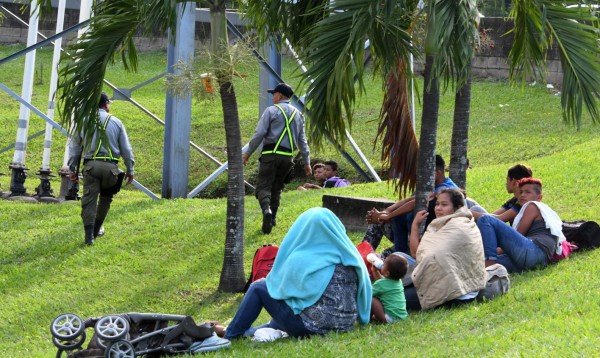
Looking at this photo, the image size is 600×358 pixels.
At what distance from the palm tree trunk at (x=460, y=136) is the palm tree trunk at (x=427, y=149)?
1158mm

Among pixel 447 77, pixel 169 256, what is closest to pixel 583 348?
pixel 447 77

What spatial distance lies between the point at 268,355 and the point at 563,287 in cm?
271

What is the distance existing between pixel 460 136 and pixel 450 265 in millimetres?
3123

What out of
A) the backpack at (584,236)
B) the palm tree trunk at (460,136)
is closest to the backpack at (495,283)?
the backpack at (584,236)

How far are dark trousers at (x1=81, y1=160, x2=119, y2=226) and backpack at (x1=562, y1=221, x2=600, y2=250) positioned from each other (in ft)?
17.3

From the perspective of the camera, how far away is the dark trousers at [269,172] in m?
12.3

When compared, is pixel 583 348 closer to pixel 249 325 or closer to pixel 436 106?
pixel 249 325

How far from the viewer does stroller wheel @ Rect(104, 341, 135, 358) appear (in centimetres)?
704

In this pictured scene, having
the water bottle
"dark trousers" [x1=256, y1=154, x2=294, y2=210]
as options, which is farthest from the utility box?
the water bottle

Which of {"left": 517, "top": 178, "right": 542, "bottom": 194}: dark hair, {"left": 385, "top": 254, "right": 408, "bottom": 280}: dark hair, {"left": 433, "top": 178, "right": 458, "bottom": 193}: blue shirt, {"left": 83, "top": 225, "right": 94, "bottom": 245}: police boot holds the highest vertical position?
{"left": 517, "top": 178, "right": 542, "bottom": 194}: dark hair

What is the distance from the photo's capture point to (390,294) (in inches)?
321

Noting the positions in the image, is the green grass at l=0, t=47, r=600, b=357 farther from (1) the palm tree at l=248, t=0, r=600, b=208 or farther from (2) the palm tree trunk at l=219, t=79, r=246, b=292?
(1) the palm tree at l=248, t=0, r=600, b=208

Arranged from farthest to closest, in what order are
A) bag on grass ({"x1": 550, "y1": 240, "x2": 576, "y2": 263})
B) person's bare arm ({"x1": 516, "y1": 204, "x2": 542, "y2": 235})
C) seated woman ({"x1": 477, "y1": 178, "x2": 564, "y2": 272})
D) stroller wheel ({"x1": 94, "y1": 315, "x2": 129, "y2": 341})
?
1. bag on grass ({"x1": 550, "y1": 240, "x2": 576, "y2": 263})
2. person's bare arm ({"x1": 516, "y1": 204, "x2": 542, "y2": 235})
3. seated woman ({"x1": 477, "y1": 178, "x2": 564, "y2": 272})
4. stroller wheel ({"x1": 94, "y1": 315, "x2": 129, "y2": 341})

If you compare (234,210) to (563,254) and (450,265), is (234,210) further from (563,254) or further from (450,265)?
(563,254)
